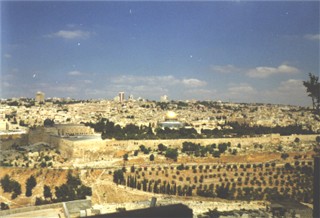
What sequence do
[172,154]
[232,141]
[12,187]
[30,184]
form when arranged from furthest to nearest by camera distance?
[232,141], [172,154], [30,184], [12,187]

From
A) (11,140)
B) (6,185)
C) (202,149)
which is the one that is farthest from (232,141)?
(6,185)

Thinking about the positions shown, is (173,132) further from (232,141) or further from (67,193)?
(67,193)

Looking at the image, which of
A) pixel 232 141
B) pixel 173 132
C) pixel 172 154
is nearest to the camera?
pixel 172 154

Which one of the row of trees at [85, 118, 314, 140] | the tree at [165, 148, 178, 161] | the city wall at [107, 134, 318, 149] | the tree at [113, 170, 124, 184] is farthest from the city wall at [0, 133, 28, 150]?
the tree at [165, 148, 178, 161]

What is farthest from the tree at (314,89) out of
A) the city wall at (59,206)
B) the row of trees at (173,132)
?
the row of trees at (173,132)

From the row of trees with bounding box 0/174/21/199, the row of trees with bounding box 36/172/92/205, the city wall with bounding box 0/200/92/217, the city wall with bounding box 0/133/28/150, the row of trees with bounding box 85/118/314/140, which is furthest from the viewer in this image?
the row of trees with bounding box 85/118/314/140

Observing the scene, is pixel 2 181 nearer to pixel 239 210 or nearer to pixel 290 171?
pixel 239 210

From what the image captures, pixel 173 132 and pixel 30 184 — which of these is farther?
pixel 173 132

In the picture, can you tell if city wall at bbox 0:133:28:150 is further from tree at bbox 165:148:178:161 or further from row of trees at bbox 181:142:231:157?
row of trees at bbox 181:142:231:157
